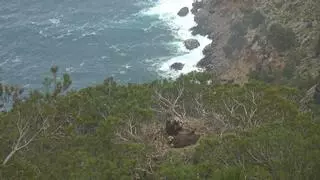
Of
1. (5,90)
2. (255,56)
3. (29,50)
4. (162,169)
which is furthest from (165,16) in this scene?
(162,169)

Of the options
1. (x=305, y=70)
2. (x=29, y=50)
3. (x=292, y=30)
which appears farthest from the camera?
(x=29, y=50)

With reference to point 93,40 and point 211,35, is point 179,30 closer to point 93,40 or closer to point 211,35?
point 211,35

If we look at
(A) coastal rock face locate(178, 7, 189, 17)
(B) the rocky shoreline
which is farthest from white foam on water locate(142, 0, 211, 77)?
(B) the rocky shoreline

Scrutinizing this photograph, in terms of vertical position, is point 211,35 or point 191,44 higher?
point 211,35

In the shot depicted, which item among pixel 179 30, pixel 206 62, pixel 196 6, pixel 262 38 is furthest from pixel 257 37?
pixel 196 6

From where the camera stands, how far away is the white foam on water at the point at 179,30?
6932 cm

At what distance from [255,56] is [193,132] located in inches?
1117

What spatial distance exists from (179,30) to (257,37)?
16.6 metres

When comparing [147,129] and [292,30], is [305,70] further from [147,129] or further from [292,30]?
[147,129]

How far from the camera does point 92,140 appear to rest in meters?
31.0

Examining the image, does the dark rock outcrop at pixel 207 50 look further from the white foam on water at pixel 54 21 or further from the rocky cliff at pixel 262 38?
the white foam on water at pixel 54 21

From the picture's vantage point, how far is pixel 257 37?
209ft

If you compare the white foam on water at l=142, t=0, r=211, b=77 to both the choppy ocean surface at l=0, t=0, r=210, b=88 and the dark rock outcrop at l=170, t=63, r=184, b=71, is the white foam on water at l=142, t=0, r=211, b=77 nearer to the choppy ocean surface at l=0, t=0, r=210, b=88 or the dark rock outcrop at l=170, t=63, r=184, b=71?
the choppy ocean surface at l=0, t=0, r=210, b=88

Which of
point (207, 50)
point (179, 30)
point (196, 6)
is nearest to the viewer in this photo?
point (207, 50)
